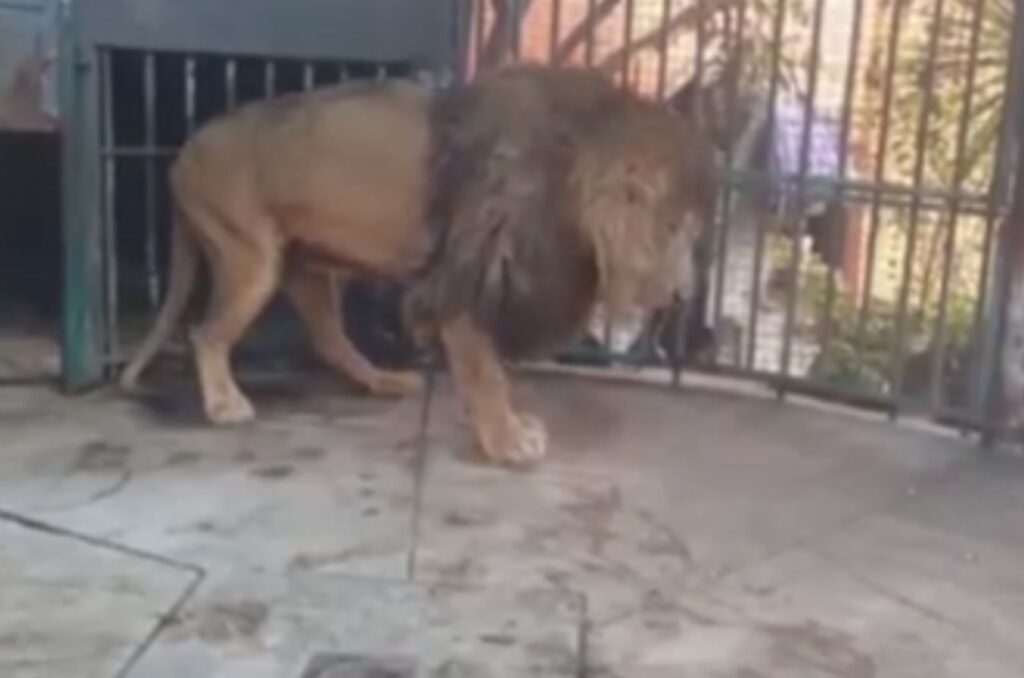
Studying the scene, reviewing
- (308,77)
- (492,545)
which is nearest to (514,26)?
(308,77)

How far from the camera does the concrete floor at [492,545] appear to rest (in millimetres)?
2521

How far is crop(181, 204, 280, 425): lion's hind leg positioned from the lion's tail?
167 millimetres

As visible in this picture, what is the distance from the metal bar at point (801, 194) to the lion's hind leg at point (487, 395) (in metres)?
1.00

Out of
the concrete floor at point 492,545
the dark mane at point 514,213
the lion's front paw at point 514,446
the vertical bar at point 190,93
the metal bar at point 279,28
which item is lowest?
the concrete floor at point 492,545

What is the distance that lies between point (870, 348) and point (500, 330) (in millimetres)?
1331

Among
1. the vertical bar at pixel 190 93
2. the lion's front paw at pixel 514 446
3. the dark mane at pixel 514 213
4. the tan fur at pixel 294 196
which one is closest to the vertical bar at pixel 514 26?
the tan fur at pixel 294 196

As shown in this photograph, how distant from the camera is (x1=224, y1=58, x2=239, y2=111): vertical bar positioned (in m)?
4.24

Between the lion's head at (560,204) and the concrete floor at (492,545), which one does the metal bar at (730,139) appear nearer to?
the concrete floor at (492,545)

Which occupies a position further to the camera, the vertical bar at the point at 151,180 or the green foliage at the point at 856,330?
the green foliage at the point at 856,330

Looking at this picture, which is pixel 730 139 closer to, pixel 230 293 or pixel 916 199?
pixel 916 199

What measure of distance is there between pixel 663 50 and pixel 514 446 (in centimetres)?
136

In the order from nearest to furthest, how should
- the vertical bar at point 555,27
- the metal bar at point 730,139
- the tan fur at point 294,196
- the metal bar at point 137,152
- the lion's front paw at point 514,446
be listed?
the lion's front paw at point 514,446
the tan fur at point 294,196
the metal bar at point 137,152
the metal bar at point 730,139
the vertical bar at point 555,27

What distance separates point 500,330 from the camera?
3490mm

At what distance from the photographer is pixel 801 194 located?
165 inches
